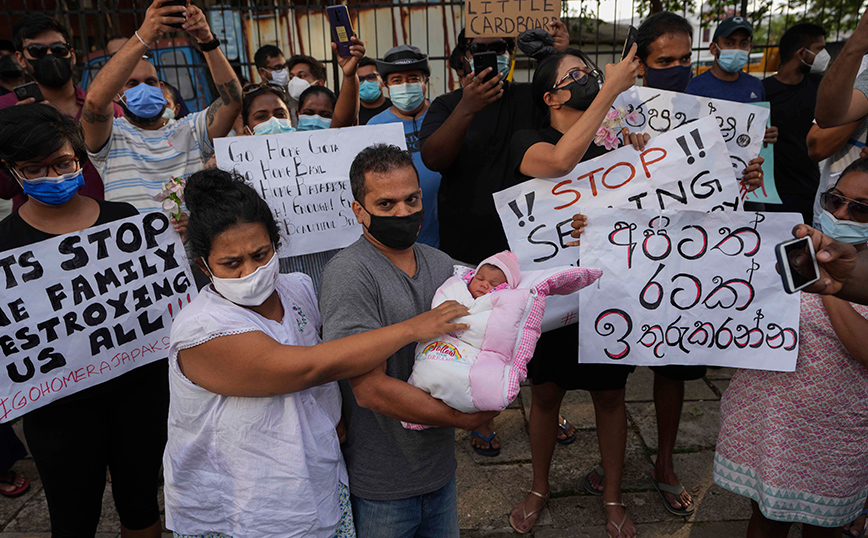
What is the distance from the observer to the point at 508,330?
1920mm

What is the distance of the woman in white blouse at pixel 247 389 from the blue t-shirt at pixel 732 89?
3.32 meters

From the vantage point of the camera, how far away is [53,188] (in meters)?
2.44

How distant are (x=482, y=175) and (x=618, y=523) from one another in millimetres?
1914

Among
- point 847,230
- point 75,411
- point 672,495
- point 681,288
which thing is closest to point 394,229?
point 681,288

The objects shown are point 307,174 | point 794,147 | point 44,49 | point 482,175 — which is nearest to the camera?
point 482,175

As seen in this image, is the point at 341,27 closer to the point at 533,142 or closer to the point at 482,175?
the point at 482,175

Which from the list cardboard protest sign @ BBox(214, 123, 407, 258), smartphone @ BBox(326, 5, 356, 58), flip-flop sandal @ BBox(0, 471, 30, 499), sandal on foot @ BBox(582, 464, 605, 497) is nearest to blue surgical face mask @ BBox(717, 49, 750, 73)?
cardboard protest sign @ BBox(214, 123, 407, 258)

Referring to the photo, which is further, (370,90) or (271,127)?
(370,90)

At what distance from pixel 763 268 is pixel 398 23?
24.3ft

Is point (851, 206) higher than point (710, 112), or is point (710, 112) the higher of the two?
point (710, 112)

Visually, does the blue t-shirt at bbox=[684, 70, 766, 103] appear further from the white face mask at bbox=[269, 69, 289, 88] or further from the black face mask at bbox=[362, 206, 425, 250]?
the white face mask at bbox=[269, 69, 289, 88]

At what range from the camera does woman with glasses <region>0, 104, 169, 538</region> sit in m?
2.41

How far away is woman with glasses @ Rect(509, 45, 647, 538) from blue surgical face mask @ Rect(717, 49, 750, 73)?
2033mm

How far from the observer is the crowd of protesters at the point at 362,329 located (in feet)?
6.11
